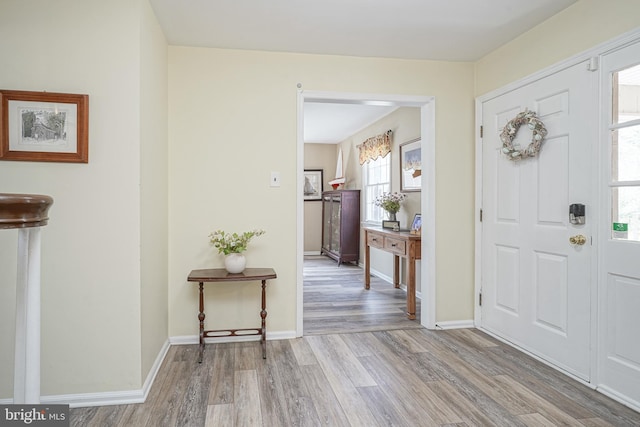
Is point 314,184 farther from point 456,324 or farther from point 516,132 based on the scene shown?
point 516,132

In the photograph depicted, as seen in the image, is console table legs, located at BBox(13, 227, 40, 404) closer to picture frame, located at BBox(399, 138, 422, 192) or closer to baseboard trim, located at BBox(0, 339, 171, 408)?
baseboard trim, located at BBox(0, 339, 171, 408)

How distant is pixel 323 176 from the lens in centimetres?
848

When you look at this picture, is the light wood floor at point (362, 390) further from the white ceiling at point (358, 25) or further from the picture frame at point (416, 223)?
the white ceiling at point (358, 25)

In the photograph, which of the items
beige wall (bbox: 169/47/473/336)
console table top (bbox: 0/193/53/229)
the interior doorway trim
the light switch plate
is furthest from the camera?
the interior doorway trim

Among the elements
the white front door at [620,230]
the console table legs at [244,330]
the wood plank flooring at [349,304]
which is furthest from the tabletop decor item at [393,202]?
the white front door at [620,230]

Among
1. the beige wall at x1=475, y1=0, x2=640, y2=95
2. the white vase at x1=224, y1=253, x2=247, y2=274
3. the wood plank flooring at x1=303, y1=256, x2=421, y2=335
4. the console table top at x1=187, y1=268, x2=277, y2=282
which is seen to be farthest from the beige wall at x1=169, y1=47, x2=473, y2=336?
the beige wall at x1=475, y1=0, x2=640, y2=95

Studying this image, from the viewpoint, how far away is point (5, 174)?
6.85 ft

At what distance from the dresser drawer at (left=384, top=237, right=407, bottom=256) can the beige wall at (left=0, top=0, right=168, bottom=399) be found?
2.52 m

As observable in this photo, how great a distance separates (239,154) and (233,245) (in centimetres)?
74

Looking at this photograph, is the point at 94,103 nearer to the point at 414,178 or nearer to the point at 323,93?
the point at 323,93

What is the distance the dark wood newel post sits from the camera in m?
0.79

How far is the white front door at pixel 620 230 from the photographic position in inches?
85.7

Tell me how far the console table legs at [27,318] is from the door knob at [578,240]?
2760mm

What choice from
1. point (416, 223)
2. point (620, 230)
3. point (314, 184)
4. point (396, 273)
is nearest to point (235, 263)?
point (416, 223)
